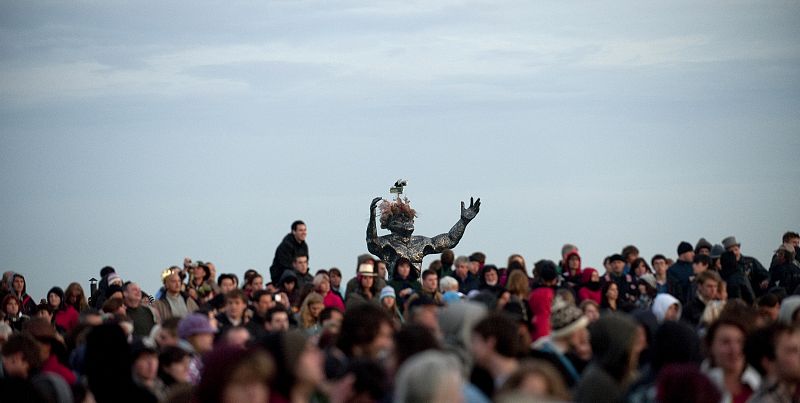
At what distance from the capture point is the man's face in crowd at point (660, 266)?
68.1 feet

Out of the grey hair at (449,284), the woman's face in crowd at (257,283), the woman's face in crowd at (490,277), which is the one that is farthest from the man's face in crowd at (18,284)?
the woman's face in crowd at (490,277)

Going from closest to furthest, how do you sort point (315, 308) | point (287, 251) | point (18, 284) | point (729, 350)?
point (729, 350)
point (315, 308)
point (287, 251)
point (18, 284)

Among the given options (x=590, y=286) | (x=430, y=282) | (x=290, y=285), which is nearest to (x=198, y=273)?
(x=290, y=285)

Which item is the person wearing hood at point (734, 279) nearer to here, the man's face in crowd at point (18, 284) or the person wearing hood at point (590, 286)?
the person wearing hood at point (590, 286)

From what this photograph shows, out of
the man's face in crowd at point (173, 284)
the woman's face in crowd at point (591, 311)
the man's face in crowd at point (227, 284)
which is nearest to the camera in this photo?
the woman's face in crowd at point (591, 311)

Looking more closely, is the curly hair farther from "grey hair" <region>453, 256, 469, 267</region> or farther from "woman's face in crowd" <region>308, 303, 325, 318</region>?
"woman's face in crowd" <region>308, 303, 325, 318</region>

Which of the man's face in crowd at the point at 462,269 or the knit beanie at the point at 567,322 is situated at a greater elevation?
the knit beanie at the point at 567,322

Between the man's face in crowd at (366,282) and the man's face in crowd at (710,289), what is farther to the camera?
the man's face in crowd at (366,282)

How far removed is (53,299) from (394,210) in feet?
21.0

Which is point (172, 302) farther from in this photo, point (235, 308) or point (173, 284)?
point (235, 308)

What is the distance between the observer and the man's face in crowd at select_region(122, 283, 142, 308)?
17062 millimetres

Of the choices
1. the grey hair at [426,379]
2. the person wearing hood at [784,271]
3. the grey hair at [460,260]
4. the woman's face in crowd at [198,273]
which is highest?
the grey hair at [426,379]

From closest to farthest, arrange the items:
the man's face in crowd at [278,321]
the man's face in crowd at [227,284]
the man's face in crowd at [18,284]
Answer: the man's face in crowd at [278,321]
the man's face in crowd at [227,284]
the man's face in crowd at [18,284]

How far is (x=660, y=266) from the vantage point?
20.8 m
